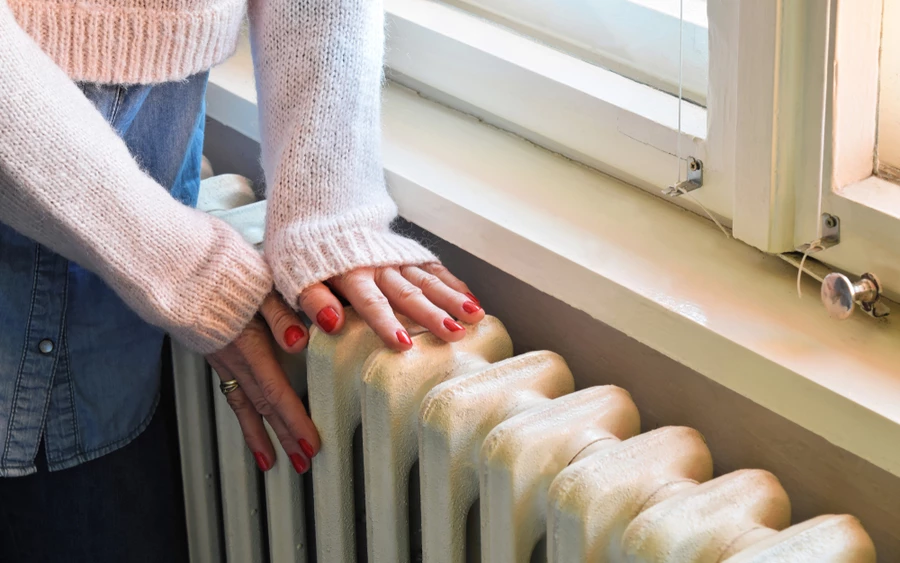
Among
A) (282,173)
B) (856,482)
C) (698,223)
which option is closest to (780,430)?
(856,482)

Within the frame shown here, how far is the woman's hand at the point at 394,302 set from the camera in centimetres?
74

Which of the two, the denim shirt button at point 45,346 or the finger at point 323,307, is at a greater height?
the finger at point 323,307

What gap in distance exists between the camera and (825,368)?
0.63m

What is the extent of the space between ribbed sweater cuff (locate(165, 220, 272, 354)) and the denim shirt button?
13 centimetres

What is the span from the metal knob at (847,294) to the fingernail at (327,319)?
13.9 inches

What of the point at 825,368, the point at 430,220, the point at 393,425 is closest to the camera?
the point at 825,368

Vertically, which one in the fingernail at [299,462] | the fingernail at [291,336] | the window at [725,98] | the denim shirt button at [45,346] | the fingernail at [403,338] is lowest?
the fingernail at [299,462]

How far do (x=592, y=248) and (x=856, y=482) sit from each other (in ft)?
0.84

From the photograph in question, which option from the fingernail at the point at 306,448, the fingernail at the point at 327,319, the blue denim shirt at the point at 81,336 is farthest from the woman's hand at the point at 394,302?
the blue denim shirt at the point at 81,336

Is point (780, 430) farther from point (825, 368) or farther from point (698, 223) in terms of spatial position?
point (698, 223)

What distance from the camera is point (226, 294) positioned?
79 centimetres

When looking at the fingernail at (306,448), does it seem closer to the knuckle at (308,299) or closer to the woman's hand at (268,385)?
the woman's hand at (268,385)

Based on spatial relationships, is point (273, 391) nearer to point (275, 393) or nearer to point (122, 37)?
point (275, 393)

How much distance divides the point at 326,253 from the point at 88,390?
11.2 inches
